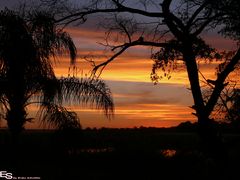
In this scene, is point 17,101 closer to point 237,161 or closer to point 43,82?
point 43,82

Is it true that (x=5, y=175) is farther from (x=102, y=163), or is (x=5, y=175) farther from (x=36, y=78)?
(x=102, y=163)

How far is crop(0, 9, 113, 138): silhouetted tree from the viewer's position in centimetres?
1520

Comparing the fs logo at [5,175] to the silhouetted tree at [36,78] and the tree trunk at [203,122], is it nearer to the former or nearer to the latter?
Answer: the silhouetted tree at [36,78]

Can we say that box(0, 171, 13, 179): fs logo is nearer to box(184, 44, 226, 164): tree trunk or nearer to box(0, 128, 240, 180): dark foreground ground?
box(0, 128, 240, 180): dark foreground ground

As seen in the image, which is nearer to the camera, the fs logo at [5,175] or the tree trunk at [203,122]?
the fs logo at [5,175]

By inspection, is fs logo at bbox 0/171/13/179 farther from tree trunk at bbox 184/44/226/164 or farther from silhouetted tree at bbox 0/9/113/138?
tree trunk at bbox 184/44/226/164

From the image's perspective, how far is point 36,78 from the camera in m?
15.7

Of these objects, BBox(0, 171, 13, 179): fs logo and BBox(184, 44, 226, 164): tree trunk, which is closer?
BBox(0, 171, 13, 179): fs logo

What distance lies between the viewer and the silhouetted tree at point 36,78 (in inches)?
599

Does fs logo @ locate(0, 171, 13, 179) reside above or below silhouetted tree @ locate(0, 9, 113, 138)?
below

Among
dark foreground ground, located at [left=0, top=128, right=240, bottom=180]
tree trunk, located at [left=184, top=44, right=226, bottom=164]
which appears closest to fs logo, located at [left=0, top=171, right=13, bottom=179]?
dark foreground ground, located at [left=0, top=128, right=240, bottom=180]

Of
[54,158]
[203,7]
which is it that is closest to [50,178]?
[54,158]

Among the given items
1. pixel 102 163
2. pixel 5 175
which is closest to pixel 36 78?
pixel 5 175

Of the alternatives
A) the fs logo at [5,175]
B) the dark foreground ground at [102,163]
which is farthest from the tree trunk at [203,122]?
the fs logo at [5,175]
